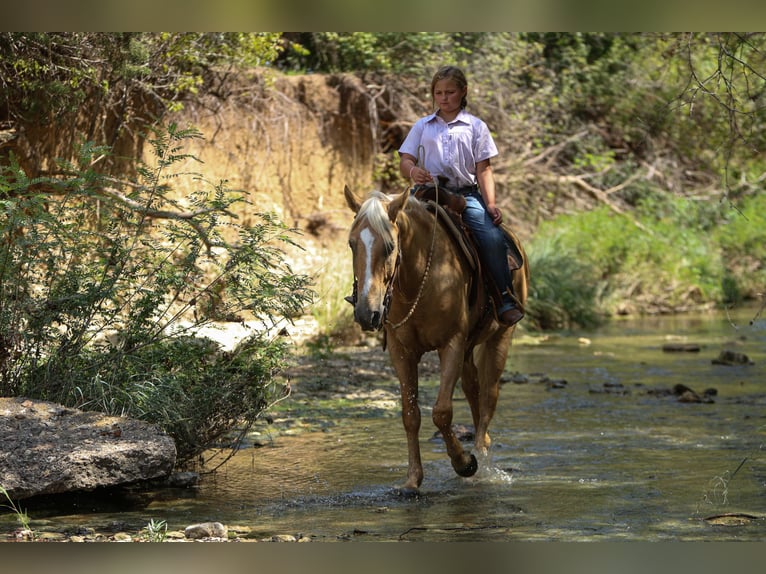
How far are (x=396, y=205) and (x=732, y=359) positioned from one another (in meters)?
8.54

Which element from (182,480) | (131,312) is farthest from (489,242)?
(182,480)

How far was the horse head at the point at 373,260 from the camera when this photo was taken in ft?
20.0

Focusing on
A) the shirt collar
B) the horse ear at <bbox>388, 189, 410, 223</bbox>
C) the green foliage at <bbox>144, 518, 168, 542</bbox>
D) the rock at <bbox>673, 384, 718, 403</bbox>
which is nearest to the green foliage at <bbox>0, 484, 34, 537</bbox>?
the green foliage at <bbox>144, 518, 168, 542</bbox>

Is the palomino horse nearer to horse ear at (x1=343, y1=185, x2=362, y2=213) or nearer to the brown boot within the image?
horse ear at (x1=343, y1=185, x2=362, y2=213)

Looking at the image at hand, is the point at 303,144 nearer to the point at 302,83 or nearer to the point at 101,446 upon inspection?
the point at 302,83

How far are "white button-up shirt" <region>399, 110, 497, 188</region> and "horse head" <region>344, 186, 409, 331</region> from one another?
1112 millimetres

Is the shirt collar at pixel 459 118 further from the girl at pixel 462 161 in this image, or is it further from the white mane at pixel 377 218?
the white mane at pixel 377 218

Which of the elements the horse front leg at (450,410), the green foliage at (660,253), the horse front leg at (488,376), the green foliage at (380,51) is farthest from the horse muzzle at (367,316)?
the green foliage at (380,51)

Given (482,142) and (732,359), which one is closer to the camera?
(482,142)

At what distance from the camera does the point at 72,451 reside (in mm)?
6086

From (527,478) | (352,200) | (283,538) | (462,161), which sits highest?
(462,161)

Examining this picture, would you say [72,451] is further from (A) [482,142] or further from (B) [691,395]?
(B) [691,395]

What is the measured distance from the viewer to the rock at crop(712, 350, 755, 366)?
13.5m
